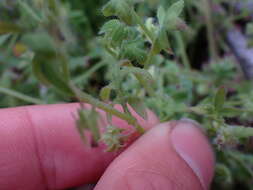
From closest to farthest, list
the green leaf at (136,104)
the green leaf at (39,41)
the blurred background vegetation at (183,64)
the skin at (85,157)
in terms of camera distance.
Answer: the green leaf at (39,41), the green leaf at (136,104), the skin at (85,157), the blurred background vegetation at (183,64)

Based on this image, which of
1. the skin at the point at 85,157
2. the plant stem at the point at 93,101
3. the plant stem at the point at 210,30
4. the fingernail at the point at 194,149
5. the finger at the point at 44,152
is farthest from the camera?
the plant stem at the point at 210,30

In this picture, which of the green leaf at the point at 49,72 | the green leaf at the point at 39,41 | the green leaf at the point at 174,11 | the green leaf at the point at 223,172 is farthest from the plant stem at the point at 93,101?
the green leaf at the point at 223,172

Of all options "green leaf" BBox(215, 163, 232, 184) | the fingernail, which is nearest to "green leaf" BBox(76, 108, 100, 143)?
the fingernail

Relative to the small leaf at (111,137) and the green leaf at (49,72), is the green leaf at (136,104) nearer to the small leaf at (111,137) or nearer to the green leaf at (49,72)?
the small leaf at (111,137)

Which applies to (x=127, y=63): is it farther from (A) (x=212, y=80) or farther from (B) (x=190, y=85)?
(A) (x=212, y=80)

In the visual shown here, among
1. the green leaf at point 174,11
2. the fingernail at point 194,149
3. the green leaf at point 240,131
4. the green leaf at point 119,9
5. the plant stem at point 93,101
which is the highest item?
the green leaf at point 119,9

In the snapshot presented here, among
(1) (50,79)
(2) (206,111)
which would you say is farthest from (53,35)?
(2) (206,111)

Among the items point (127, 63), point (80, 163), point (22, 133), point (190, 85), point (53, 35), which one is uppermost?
point (53, 35)
